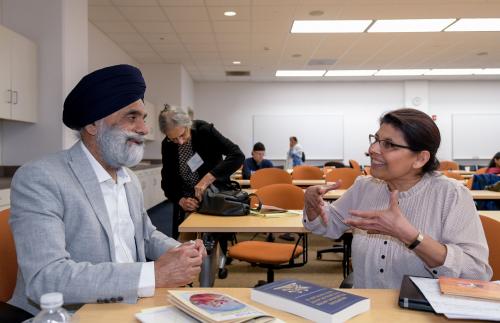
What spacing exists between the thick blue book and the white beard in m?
0.70

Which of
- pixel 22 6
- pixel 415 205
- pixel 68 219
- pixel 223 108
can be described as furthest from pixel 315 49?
pixel 68 219

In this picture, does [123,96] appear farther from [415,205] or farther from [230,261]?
[230,261]

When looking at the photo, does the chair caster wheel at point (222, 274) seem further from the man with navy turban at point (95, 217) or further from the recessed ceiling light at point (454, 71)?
the recessed ceiling light at point (454, 71)

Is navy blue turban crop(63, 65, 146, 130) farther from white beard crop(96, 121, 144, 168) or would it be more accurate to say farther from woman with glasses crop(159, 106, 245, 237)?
woman with glasses crop(159, 106, 245, 237)

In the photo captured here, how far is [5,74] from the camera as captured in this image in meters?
4.05

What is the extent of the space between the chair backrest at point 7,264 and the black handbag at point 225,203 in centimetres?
154

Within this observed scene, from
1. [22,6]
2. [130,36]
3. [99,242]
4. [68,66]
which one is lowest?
[99,242]

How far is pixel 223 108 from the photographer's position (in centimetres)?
1233

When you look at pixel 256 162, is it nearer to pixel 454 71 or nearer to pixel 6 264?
pixel 6 264

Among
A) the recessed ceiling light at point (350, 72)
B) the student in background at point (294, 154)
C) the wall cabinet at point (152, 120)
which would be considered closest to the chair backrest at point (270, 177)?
the wall cabinet at point (152, 120)

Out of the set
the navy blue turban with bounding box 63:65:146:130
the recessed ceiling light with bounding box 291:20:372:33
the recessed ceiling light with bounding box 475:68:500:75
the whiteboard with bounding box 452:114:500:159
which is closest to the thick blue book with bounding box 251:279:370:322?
the navy blue turban with bounding box 63:65:146:130

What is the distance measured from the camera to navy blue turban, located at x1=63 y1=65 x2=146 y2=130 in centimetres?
143

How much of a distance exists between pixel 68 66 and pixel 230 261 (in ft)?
9.24

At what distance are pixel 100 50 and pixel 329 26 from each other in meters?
3.91
